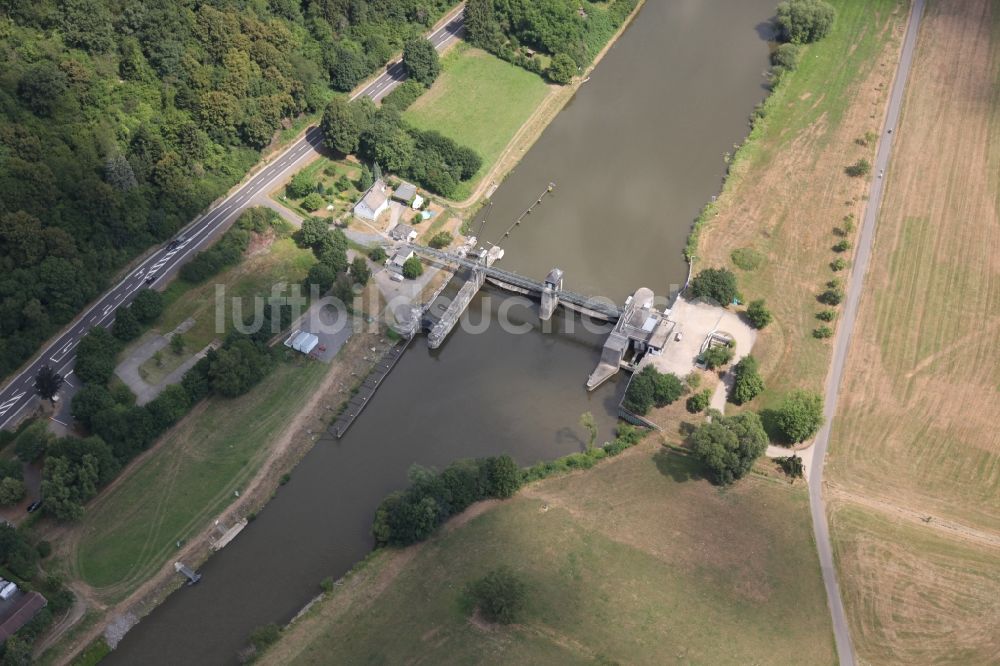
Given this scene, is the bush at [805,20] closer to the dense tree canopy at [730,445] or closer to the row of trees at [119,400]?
the dense tree canopy at [730,445]

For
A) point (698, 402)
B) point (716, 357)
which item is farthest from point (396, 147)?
point (698, 402)

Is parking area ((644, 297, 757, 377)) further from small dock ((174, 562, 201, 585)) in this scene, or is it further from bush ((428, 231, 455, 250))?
small dock ((174, 562, 201, 585))

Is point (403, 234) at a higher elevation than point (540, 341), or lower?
higher

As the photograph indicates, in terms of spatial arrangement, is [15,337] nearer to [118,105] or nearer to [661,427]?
[118,105]

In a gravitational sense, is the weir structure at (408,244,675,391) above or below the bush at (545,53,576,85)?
below

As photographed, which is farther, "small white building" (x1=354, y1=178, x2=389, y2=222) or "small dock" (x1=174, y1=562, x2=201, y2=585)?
"small white building" (x1=354, y1=178, x2=389, y2=222)

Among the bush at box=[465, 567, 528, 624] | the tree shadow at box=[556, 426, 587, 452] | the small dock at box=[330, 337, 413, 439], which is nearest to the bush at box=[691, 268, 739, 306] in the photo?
the tree shadow at box=[556, 426, 587, 452]

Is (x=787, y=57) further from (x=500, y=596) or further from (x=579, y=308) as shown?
(x=500, y=596)
